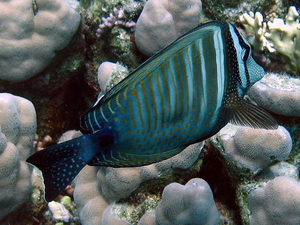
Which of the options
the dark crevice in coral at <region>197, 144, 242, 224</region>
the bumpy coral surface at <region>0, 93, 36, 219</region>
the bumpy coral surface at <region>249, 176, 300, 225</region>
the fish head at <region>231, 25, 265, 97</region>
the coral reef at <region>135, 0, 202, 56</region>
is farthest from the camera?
the coral reef at <region>135, 0, 202, 56</region>

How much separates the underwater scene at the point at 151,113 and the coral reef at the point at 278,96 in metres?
0.01

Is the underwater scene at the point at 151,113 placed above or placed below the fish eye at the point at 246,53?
below

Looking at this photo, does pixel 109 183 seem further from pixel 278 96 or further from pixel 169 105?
pixel 278 96

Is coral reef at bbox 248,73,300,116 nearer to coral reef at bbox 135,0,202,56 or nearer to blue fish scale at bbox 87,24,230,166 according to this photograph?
coral reef at bbox 135,0,202,56

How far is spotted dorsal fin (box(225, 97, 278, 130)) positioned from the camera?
5.20ft

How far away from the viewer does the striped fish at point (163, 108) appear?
144cm

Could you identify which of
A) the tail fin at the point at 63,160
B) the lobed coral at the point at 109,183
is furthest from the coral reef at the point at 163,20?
the tail fin at the point at 63,160

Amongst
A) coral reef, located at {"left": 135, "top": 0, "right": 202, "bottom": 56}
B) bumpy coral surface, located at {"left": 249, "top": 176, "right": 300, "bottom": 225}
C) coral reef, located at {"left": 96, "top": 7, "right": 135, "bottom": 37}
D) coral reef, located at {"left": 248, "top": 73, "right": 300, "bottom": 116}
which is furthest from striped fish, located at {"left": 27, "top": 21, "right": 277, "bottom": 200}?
coral reef, located at {"left": 96, "top": 7, "right": 135, "bottom": 37}

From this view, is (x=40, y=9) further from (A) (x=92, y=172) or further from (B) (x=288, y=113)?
(B) (x=288, y=113)

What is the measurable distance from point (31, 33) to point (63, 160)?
2.85m

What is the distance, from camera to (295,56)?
3984 millimetres

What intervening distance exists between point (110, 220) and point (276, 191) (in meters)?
1.86

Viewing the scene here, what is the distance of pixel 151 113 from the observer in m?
1.44

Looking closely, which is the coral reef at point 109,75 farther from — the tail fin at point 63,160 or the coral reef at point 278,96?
the tail fin at point 63,160
